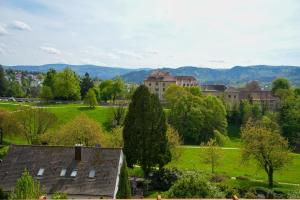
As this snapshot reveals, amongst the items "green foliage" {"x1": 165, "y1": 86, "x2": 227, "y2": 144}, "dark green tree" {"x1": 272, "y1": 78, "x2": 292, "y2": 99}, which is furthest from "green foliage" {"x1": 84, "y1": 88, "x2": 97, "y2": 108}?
"dark green tree" {"x1": 272, "y1": 78, "x2": 292, "y2": 99}

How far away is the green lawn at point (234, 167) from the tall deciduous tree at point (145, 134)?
6.68m

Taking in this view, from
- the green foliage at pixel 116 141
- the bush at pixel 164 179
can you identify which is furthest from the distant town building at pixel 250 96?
the bush at pixel 164 179

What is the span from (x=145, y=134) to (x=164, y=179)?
6240 millimetres

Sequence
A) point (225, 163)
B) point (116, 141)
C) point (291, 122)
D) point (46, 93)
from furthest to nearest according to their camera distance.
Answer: point (46, 93), point (291, 122), point (225, 163), point (116, 141)

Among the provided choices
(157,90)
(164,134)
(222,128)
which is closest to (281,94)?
(222,128)

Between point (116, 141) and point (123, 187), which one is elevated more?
point (116, 141)

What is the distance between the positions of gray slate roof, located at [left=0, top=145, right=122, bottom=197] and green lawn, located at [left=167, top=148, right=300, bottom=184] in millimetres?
18738

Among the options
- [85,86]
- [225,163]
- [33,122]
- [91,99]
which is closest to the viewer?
[225,163]

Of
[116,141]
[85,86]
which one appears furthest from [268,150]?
[85,86]

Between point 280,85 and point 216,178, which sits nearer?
point 216,178

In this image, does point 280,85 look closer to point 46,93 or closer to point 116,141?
point 46,93

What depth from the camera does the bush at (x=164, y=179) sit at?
42.2 m

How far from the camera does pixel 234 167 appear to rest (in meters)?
56.4

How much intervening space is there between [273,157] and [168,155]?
12522 mm
